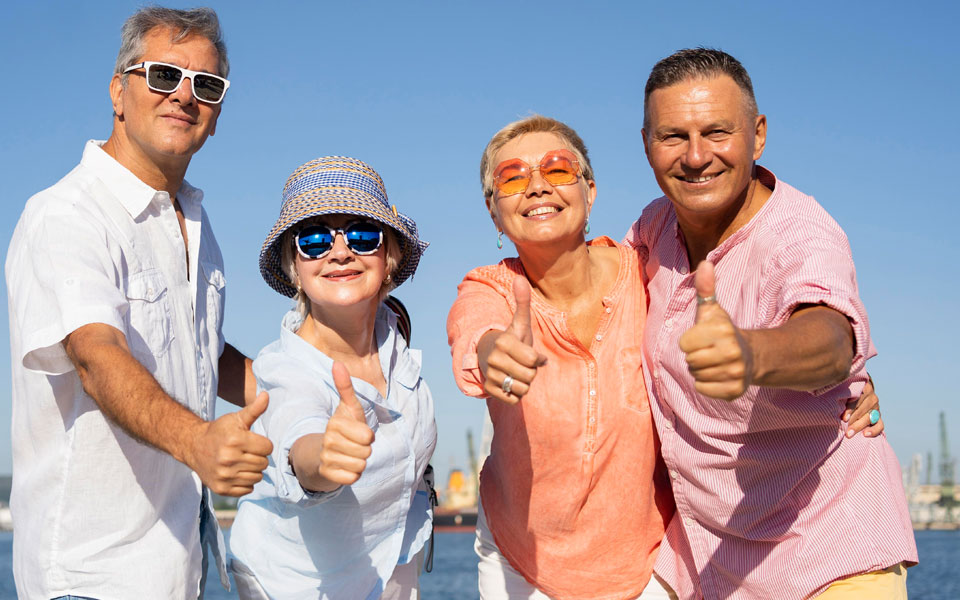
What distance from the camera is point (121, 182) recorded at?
4551 millimetres

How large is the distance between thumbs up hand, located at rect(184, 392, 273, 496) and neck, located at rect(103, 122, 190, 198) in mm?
2056

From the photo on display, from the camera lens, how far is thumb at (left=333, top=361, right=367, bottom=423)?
12.5ft

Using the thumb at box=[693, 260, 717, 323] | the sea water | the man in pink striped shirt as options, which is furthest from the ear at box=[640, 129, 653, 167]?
the sea water

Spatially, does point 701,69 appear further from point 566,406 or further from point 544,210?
point 566,406

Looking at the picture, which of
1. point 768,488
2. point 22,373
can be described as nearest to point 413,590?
point 768,488

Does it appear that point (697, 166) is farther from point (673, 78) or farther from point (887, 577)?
point (887, 577)

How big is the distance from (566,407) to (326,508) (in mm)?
1365

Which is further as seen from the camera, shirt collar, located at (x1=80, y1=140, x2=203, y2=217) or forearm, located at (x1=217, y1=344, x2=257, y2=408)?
forearm, located at (x1=217, y1=344, x2=257, y2=408)

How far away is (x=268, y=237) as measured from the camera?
A: 484 centimetres

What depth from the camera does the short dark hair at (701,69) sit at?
4633 mm

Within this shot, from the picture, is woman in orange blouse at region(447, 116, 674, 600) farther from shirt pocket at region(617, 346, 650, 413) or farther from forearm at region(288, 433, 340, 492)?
forearm at region(288, 433, 340, 492)

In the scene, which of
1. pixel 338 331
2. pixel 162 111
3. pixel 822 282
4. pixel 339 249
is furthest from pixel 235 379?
pixel 822 282

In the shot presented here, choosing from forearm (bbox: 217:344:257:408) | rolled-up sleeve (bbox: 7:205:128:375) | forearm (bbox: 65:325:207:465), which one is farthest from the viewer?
forearm (bbox: 217:344:257:408)

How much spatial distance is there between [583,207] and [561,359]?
873 millimetres
